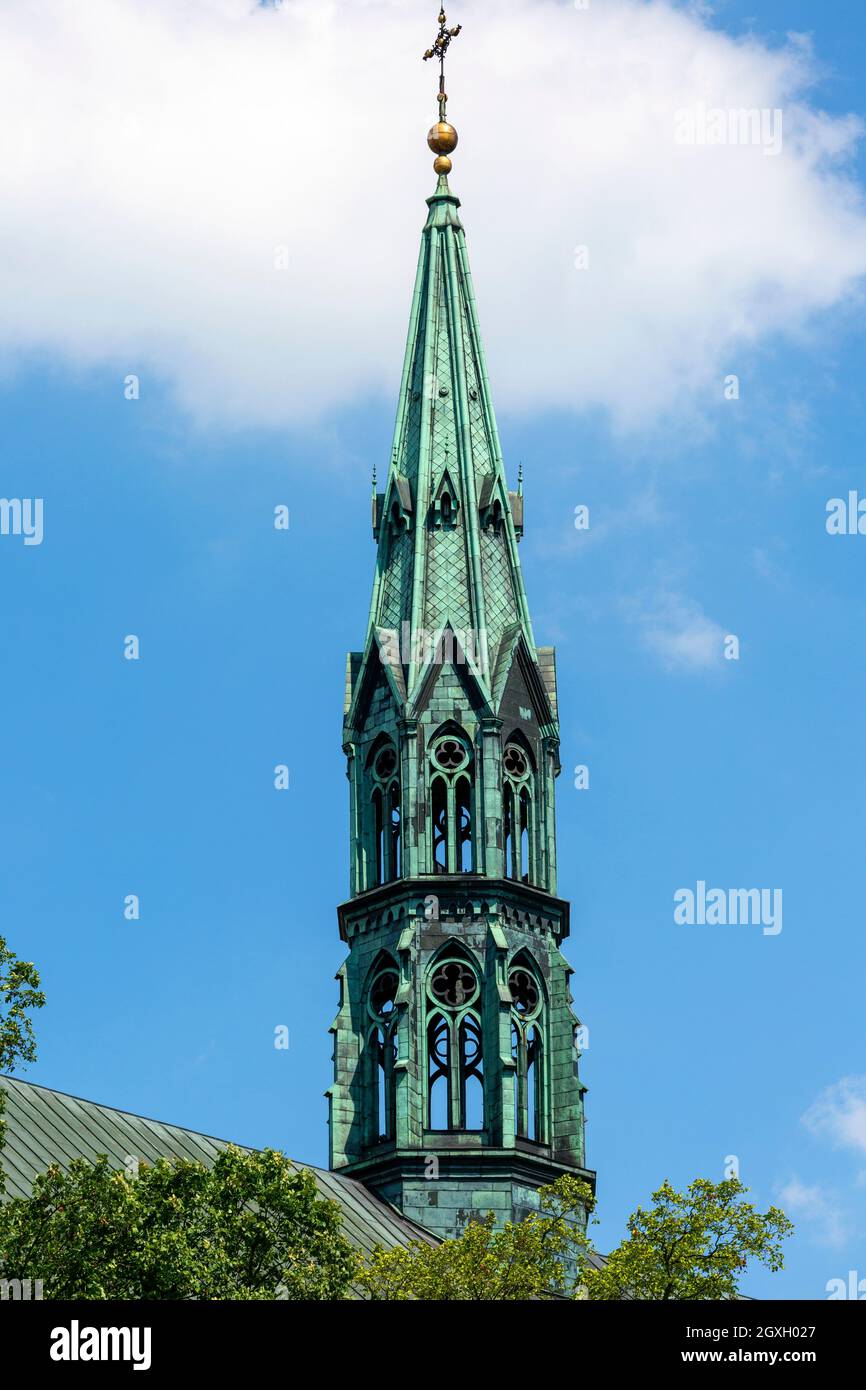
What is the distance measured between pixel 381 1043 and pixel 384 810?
24.9ft

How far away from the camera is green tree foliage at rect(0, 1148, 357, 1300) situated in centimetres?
5016

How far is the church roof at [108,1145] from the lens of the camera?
78500mm

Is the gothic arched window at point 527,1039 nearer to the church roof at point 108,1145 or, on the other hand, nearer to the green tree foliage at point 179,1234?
the church roof at point 108,1145

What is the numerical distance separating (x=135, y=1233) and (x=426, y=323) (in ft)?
176

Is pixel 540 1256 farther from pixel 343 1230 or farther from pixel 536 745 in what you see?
pixel 536 745

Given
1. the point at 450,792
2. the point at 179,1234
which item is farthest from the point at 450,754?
the point at 179,1234

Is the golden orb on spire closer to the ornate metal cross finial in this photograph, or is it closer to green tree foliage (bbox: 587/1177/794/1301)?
the ornate metal cross finial

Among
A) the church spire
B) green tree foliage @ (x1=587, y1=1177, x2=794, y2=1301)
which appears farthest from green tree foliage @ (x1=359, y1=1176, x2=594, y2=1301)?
the church spire

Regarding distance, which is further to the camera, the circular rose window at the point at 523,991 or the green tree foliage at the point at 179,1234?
the circular rose window at the point at 523,991

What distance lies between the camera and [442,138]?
10400cm

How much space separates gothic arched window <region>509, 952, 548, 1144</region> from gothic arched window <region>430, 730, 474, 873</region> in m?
3.76

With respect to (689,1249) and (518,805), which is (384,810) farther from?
(689,1249)

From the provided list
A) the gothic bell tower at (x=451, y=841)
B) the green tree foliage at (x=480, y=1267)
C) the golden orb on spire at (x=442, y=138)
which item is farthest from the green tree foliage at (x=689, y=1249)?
the golden orb on spire at (x=442, y=138)

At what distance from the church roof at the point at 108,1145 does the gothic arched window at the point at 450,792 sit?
1107 centimetres
